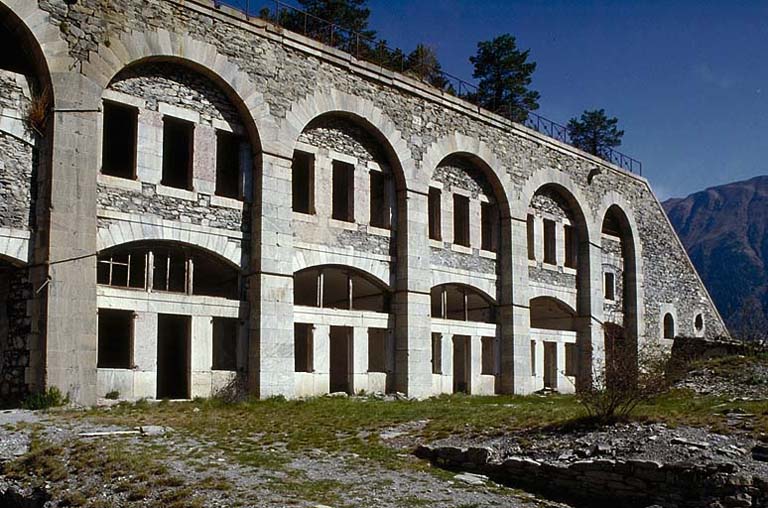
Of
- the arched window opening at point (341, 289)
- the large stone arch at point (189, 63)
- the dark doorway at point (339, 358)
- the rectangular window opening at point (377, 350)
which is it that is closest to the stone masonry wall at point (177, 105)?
the large stone arch at point (189, 63)

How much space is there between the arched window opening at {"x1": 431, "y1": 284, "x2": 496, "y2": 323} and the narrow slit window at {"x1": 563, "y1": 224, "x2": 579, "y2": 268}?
16.3ft

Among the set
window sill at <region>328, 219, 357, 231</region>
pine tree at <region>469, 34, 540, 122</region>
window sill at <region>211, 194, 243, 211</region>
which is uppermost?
pine tree at <region>469, 34, 540, 122</region>

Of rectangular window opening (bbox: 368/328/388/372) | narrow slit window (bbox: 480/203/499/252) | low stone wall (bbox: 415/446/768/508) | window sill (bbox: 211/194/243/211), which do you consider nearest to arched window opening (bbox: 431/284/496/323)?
narrow slit window (bbox: 480/203/499/252)

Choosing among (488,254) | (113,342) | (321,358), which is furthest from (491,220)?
(113,342)

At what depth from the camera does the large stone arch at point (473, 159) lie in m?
25.5

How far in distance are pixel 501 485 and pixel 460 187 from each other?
1592 centimetres

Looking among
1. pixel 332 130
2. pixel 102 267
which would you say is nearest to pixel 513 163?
pixel 332 130

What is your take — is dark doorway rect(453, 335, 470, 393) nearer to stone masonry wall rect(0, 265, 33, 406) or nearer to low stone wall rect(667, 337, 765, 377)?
low stone wall rect(667, 337, 765, 377)

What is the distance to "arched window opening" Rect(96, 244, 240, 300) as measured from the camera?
18859mm

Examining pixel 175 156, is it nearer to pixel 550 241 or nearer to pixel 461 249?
pixel 461 249

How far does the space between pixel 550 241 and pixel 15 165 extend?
18.9m

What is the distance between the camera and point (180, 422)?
1573 centimetres

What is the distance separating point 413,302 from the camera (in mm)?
24328

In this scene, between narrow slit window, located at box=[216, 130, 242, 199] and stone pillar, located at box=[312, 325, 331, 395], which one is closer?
stone pillar, located at box=[312, 325, 331, 395]
